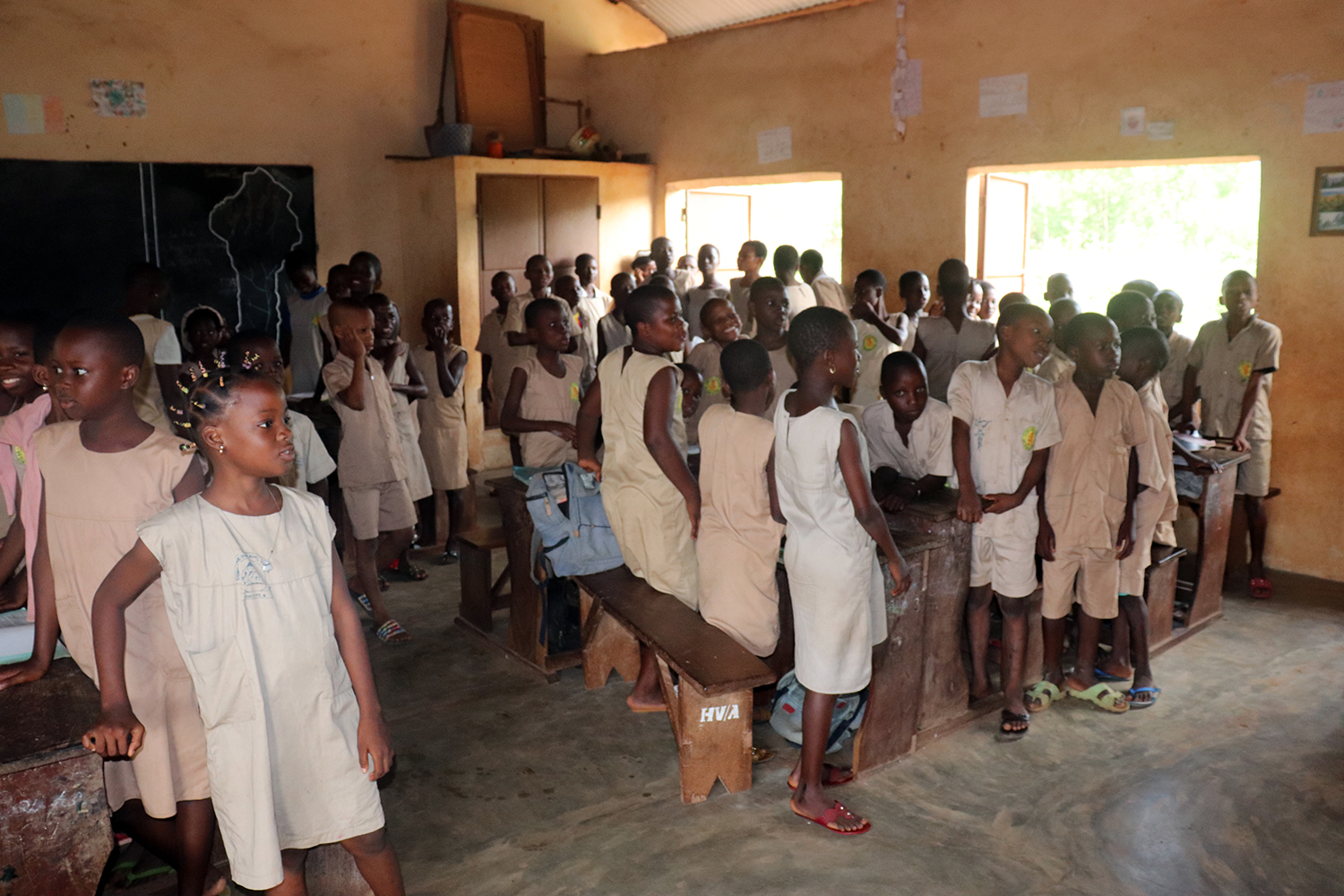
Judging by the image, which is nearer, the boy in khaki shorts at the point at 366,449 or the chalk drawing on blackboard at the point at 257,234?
the boy in khaki shorts at the point at 366,449

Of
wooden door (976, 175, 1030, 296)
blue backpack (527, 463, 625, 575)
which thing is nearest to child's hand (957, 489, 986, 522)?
blue backpack (527, 463, 625, 575)

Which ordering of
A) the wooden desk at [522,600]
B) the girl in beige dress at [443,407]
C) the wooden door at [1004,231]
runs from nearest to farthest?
the wooden desk at [522,600] < the girl in beige dress at [443,407] < the wooden door at [1004,231]

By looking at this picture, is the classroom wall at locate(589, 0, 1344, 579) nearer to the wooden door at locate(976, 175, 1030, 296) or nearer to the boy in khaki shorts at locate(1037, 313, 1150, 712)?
the wooden door at locate(976, 175, 1030, 296)

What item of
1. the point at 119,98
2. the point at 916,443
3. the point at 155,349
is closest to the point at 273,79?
the point at 119,98

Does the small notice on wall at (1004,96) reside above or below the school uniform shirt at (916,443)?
above

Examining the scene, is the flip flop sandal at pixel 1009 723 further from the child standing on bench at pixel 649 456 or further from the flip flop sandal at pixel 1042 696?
the child standing on bench at pixel 649 456

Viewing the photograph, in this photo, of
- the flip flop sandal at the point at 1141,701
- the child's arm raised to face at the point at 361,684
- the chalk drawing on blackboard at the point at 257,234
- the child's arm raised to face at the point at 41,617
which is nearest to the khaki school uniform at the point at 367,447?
the child's arm raised to face at the point at 41,617

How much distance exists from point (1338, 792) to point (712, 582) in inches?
81.7

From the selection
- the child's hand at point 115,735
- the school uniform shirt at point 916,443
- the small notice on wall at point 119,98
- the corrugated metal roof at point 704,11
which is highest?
the corrugated metal roof at point 704,11

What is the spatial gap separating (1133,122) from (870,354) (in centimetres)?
214

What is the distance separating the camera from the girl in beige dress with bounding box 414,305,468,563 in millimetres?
5766

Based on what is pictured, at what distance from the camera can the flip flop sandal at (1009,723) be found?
12.2 ft

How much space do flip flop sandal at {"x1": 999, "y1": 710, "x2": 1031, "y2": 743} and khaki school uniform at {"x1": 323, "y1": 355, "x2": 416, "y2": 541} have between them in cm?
273

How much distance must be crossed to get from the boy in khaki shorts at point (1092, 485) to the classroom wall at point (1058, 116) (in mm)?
2320
